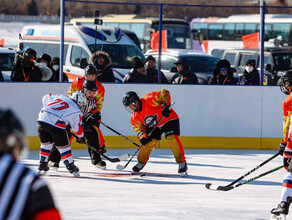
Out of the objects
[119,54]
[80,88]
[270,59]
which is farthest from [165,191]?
[270,59]

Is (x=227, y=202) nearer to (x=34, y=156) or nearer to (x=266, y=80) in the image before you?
(x=34, y=156)

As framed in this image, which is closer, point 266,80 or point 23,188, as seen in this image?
point 23,188

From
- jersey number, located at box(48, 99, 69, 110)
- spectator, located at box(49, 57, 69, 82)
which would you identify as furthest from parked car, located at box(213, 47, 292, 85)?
jersey number, located at box(48, 99, 69, 110)

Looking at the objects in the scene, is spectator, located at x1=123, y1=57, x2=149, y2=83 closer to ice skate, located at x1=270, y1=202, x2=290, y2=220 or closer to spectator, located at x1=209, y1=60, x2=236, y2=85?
spectator, located at x1=209, y1=60, x2=236, y2=85

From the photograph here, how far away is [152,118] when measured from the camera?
7004 mm

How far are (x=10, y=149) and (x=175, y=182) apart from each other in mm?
5035

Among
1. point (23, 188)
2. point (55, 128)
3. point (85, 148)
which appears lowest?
point (85, 148)

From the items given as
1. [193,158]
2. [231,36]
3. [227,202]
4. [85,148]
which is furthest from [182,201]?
[231,36]

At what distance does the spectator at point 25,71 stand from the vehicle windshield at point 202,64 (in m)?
4.77

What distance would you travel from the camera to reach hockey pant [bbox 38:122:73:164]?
6.62m

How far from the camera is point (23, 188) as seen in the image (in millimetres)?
1891

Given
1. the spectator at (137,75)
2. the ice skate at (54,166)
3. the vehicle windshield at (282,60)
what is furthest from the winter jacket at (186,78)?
the vehicle windshield at (282,60)

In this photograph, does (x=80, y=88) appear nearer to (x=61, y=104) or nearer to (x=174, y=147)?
(x=61, y=104)

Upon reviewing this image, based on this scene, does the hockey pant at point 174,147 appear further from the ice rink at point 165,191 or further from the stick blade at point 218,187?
the stick blade at point 218,187
